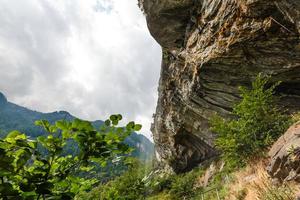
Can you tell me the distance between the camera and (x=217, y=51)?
16625mm

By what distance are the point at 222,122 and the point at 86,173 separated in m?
11.8

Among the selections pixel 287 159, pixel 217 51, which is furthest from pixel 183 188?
pixel 287 159

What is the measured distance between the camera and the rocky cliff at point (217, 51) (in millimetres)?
13961

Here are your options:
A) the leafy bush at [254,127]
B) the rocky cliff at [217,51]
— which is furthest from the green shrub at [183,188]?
the leafy bush at [254,127]

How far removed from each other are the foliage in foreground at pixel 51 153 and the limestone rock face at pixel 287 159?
618 centimetres

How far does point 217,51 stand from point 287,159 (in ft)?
31.6

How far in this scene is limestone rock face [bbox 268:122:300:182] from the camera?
7318 mm

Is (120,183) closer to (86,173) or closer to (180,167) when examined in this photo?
(180,167)

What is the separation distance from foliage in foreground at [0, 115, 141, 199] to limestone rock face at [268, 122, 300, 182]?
6182 mm

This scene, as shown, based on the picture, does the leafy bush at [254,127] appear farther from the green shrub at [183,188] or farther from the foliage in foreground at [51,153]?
the green shrub at [183,188]

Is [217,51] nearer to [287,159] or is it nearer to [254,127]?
[254,127]

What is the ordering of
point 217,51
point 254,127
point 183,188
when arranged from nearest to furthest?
point 254,127 < point 217,51 < point 183,188

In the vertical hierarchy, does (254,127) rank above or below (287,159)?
above

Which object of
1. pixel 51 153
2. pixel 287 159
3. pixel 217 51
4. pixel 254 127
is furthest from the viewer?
pixel 217 51
